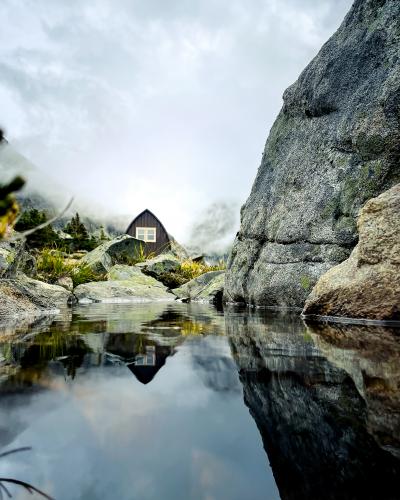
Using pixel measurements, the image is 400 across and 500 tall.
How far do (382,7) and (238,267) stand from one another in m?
7.31

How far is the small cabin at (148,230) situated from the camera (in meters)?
38.4

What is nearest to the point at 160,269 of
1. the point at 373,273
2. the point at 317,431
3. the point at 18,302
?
the point at 18,302

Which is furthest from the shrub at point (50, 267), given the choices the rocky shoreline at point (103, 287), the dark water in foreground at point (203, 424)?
the dark water in foreground at point (203, 424)

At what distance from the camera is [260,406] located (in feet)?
5.62

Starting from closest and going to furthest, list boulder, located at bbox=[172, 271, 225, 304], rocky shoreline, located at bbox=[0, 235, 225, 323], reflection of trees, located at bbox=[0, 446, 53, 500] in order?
reflection of trees, located at bbox=[0, 446, 53, 500] → rocky shoreline, located at bbox=[0, 235, 225, 323] → boulder, located at bbox=[172, 271, 225, 304]

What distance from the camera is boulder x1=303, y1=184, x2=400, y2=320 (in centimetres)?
495

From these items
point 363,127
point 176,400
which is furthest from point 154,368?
point 363,127

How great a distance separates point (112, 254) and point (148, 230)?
1575 centimetres

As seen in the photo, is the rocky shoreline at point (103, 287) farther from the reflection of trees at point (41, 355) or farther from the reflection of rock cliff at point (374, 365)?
the reflection of rock cliff at point (374, 365)

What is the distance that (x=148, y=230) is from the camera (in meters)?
38.5

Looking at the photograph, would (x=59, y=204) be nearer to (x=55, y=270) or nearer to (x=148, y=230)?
(x=148, y=230)

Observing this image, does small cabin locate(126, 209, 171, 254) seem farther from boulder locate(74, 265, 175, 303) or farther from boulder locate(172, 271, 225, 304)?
boulder locate(172, 271, 225, 304)

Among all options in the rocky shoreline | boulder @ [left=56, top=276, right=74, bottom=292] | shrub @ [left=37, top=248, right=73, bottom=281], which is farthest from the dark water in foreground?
shrub @ [left=37, top=248, right=73, bottom=281]

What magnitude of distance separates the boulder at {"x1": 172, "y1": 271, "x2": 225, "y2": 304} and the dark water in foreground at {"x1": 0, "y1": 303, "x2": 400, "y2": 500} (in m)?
11.5
